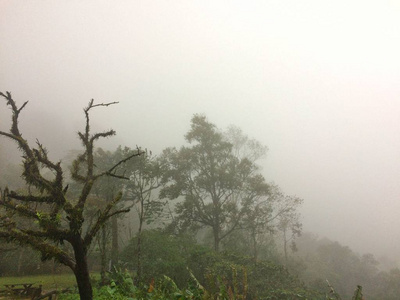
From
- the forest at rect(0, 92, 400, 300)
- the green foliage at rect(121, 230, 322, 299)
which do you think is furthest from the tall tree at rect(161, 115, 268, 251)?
the green foliage at rect(121, 230, 322, 299)

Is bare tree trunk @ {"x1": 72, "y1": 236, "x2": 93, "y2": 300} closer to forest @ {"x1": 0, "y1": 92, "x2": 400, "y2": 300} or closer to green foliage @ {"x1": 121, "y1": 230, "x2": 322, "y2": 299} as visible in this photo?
forest @ {"x1": 0, "y1": 92, "x2": 400, "y2": 300}

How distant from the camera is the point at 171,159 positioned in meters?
25.6

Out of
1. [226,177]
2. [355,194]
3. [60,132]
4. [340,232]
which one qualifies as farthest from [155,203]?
[355,194]

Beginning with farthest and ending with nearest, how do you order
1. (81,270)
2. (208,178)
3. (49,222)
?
(208,178)
(81,270)
(49,222)

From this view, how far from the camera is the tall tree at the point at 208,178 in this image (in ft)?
79.5

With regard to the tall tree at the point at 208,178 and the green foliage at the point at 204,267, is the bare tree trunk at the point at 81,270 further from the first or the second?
the tall tree at the point at 208,178

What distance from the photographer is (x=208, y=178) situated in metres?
25.1

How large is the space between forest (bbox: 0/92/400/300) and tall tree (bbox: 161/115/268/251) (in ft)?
0.34

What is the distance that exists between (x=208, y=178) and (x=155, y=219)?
8711 mm

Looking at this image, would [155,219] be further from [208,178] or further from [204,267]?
[204,267]

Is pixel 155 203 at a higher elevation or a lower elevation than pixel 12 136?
lower

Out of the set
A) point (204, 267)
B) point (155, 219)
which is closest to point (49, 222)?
point (204, 267)

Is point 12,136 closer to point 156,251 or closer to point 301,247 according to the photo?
point 156,251

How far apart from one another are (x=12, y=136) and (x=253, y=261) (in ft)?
54.4
